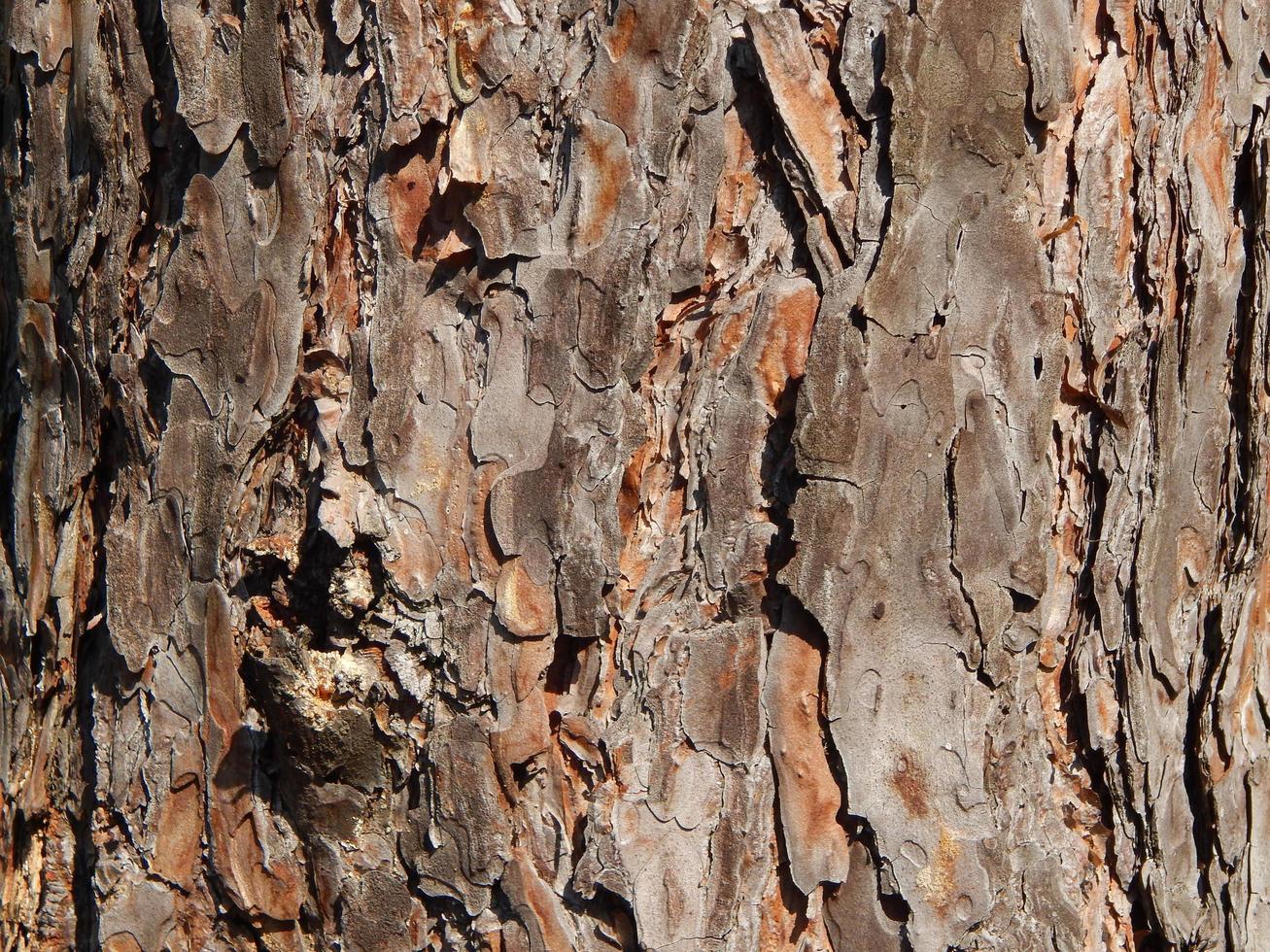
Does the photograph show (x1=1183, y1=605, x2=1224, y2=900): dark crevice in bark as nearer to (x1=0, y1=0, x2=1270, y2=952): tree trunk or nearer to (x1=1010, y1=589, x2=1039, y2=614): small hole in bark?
(x1=0, y1=0, x2=1270, y2=952): tree trunk

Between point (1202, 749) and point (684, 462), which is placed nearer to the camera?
point (684, 462)

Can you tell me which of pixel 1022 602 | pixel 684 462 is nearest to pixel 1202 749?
pixel 1022 602

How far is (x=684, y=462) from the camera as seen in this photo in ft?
3.51

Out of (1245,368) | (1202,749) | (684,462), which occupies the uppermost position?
(1245,368)

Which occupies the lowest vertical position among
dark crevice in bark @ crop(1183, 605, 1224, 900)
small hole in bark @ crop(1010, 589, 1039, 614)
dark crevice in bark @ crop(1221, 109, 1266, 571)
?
dark crevice in bark @ crop(1183, 605, 1224, 900)

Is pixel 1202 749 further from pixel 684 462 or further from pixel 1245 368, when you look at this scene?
pixel 684 462

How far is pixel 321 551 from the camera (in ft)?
3.68

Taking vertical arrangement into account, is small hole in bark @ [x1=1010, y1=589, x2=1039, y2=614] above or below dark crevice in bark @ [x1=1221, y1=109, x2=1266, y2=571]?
below

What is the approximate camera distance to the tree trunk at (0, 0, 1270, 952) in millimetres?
1045

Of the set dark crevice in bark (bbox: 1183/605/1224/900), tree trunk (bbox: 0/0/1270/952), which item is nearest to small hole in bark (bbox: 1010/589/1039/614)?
tree trunk (bbox: 0/0/1270/952)

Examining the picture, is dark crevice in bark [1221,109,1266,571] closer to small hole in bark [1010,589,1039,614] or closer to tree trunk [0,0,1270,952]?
tree trunk [0,0,1270,952]

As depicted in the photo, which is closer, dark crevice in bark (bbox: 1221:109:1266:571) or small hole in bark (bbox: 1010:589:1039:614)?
small hole in bark (bbox: 1010:589:1039:614)

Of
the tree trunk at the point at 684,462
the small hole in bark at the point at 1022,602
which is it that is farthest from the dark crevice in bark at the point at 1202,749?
the small hole in bark at the point at 1022,602

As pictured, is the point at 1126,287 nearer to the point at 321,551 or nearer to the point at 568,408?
the point at 568,408
